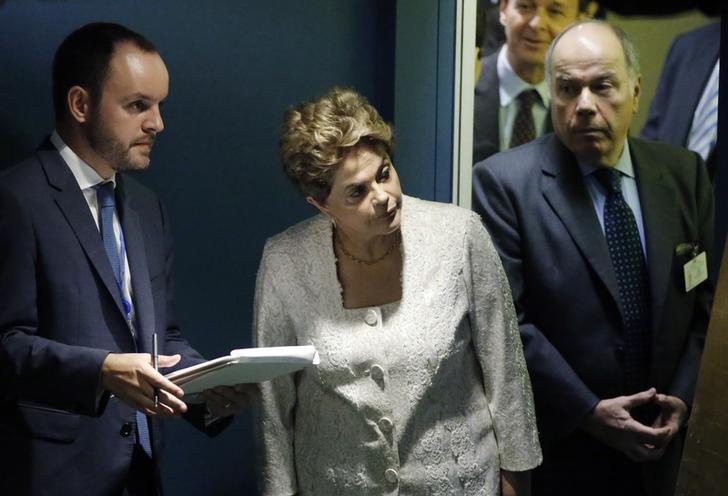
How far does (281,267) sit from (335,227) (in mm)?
172

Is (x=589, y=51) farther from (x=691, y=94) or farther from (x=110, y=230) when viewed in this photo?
(x=110, y=230)

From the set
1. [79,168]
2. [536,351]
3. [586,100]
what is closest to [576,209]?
[586,100]

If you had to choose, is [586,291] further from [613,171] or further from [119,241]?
[119,241]

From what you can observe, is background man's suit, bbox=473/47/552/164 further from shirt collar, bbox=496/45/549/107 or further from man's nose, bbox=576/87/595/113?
man's nose, bbox=576/87/595/113

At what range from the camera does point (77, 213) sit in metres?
2.60

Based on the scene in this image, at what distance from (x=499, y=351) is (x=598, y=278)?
1.80 feet

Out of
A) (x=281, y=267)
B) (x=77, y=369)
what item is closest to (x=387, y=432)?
(x=281, y=267)

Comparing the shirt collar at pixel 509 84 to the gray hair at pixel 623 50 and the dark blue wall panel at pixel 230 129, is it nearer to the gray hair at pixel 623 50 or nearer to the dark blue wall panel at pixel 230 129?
the gray hair at pixel 623 50

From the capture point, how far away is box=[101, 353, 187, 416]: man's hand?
2.33 m

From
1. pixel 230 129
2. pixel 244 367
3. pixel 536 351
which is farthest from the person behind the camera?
pixel 230 129

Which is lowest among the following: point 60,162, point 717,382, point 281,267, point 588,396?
point 588,396

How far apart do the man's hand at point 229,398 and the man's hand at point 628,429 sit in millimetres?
980

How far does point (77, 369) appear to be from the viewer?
2410 mm

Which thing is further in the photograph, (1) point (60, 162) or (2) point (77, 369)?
(1) point (60, 162)
